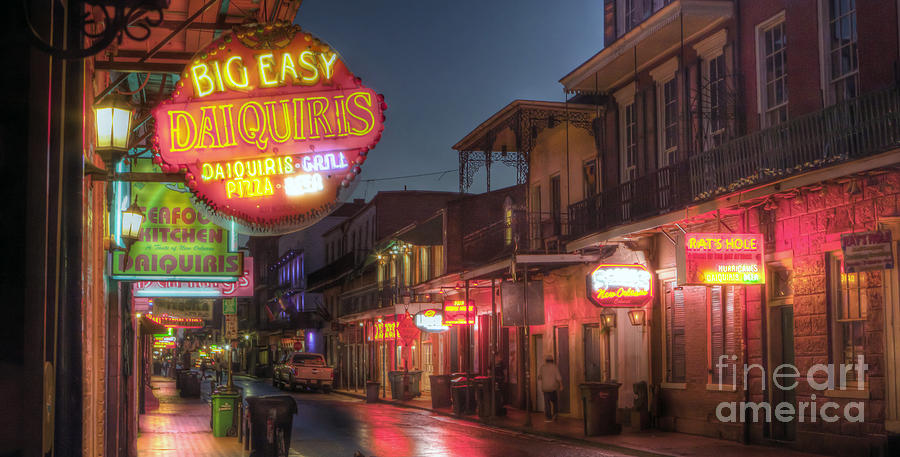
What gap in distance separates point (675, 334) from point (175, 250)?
12237 mm

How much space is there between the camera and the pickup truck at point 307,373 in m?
45.4

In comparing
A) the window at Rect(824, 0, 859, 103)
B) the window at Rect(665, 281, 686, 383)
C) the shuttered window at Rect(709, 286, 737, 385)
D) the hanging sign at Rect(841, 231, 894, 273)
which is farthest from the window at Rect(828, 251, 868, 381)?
the window at Rect(665, 281, 686, 383)

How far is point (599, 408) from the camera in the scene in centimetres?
1912

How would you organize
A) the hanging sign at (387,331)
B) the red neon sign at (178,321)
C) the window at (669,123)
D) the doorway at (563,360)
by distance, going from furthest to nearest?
the hanging sign at (387,331)
the red neon sign at (178,321)
the doorway at (563,360)
the window at (669,123)

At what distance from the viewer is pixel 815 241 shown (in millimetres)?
15695

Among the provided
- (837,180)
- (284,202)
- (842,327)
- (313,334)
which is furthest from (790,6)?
(313,334)

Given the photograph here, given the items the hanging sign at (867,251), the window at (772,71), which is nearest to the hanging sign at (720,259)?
the hanging sign at (867,251)

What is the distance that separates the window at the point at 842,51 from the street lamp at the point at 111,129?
36.4 ft

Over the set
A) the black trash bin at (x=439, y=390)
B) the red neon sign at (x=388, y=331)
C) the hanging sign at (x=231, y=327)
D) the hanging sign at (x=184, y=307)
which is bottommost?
the black trash bin at (x=439, y=390)

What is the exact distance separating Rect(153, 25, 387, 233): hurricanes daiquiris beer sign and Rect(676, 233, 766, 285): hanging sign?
10508 mm

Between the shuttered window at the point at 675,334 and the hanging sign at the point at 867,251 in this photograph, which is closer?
the hanging sign at the point at 867,251

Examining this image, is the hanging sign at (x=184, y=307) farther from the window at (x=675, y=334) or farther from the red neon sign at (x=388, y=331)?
the window at (x=675, y=334)

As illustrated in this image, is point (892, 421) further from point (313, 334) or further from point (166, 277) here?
point (313, 334)

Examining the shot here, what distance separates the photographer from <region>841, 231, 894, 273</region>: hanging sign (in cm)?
1370
